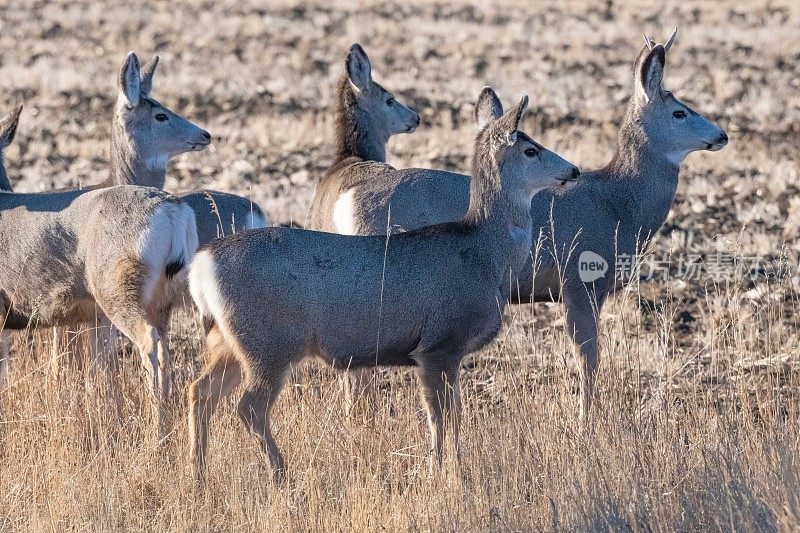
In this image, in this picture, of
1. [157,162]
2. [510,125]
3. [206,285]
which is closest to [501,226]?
[510,125]

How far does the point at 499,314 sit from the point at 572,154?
10.9 m

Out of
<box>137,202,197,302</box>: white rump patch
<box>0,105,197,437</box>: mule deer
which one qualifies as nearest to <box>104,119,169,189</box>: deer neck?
<box>0,105,197,437</box>: mule deer

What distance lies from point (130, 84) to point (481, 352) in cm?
323

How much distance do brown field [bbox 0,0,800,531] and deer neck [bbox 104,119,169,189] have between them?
1.22 metres

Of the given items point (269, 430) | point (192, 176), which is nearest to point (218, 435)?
point (269, 430)

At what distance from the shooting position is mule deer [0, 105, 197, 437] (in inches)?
303

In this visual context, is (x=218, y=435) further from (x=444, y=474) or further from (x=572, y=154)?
(x=572, y=154)

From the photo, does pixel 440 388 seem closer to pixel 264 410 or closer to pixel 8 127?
pixel 264 410

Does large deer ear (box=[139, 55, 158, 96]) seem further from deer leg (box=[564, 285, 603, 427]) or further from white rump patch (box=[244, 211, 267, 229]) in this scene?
deer leg (box=[564, 285, 603, 427])

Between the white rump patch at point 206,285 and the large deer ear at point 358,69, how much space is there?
11.8ft

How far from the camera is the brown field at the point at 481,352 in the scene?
5949 millimetres

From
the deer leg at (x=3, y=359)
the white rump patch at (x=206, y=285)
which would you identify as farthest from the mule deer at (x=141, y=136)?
the white rump patch at (x=206, y=285)

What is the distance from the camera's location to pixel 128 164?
988 cm

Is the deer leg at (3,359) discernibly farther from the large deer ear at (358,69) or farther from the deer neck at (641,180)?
the deer neck at (641,180)
